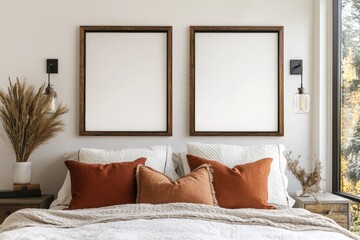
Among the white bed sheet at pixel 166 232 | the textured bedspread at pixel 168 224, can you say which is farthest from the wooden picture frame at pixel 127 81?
the white bed sheet at pixel 166 232

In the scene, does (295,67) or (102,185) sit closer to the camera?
(102,185)

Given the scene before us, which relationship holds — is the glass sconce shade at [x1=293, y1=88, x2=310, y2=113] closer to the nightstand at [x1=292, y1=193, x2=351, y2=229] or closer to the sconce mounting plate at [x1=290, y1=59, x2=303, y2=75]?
the sconce mounting plate at [x1=290, y1=59, x2=303, y2=75]

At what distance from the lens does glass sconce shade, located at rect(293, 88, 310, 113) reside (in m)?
3.55

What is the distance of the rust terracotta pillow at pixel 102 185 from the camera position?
297cm

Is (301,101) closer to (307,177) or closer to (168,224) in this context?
(307,177)

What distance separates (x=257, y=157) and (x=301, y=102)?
595 mm

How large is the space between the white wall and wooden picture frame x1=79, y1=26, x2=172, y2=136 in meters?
0.07

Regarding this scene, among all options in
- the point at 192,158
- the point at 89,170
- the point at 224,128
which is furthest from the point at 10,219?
the point at 224,128

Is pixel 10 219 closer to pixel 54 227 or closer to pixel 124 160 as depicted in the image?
pixel 54 227

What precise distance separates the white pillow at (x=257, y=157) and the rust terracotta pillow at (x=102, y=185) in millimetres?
508

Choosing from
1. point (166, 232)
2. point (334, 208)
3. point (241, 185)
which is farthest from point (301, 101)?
point (166, 232)

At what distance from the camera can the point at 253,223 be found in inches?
95.3

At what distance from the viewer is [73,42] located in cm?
373

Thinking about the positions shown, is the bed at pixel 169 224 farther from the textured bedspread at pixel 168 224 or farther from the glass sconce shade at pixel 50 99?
the glass sconce shade at pixel 50 99
